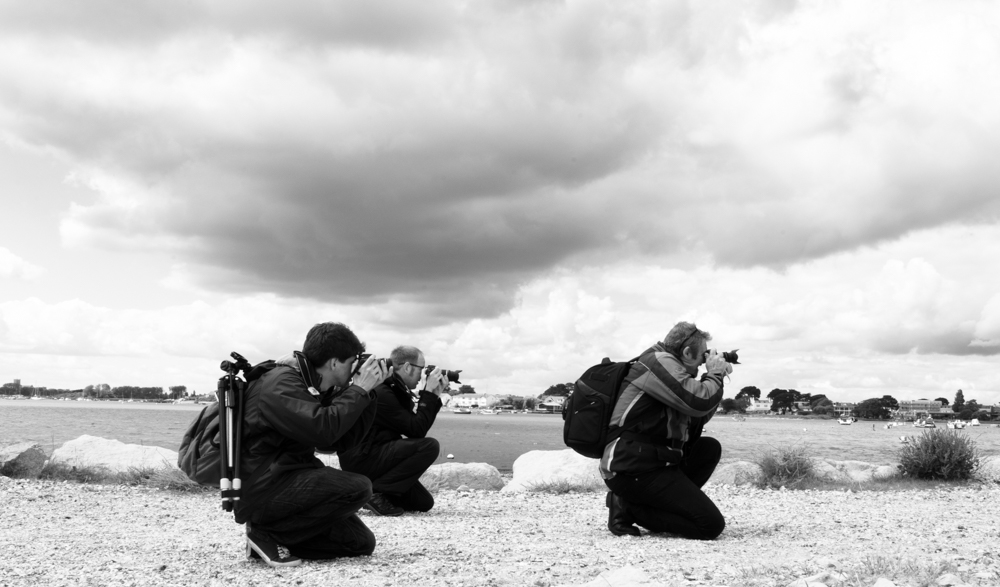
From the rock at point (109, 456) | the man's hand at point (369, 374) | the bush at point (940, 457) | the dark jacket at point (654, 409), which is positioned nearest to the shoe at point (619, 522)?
the dark jacket at point (654, 409)

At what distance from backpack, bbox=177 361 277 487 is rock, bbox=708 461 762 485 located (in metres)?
8.01

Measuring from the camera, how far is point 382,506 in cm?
705

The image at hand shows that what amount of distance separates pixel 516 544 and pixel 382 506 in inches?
79.1

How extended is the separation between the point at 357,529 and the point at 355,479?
1.52 ft

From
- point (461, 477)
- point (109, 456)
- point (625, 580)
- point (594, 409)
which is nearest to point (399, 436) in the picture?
point (594, 409)

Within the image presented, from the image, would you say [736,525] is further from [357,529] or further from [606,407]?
[357,529]

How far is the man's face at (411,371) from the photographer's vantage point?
22.7 ft

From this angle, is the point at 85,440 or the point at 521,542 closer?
the point at 521,542

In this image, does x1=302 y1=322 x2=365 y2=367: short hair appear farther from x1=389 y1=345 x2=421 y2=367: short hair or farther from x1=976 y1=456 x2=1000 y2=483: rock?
x1=976 y1=456 x2=1000 y2=483: rock

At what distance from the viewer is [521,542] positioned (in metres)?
5.55

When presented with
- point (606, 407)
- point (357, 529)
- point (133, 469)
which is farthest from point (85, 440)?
point (606, 407)

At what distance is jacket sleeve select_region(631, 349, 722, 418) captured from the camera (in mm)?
5465

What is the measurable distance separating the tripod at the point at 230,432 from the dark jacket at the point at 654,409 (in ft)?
8.78

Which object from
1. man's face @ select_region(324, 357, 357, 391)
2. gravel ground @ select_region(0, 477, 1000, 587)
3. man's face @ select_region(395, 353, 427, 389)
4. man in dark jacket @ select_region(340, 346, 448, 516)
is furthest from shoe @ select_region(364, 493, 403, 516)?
man's face @ select_region(324, 357, 357, 391)
